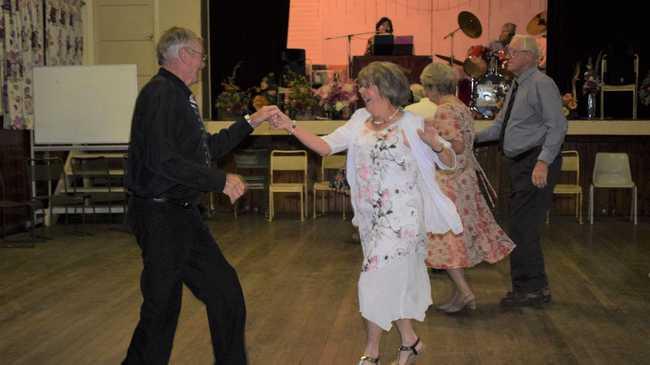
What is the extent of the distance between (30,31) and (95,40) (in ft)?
6.43

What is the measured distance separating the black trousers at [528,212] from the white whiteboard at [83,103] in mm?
5460

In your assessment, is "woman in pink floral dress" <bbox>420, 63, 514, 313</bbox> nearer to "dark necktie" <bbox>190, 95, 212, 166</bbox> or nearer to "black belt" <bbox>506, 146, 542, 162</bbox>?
"black belt" <bbox>506, 146, 542, 162</bbox>

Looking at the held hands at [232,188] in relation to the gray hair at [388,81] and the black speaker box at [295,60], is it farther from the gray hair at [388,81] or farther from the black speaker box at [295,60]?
the black speaker box at [295,60]

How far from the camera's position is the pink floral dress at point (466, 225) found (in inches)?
199

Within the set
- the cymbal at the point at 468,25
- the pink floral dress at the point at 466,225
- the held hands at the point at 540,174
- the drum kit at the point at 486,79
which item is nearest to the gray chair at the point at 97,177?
the drum kit at the point at 486,79

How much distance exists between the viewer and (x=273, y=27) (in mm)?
13305

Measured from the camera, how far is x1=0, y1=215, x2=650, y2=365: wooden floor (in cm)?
432

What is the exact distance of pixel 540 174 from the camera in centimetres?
488

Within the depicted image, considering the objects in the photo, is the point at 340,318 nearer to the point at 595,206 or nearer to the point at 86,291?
the point at 86,291

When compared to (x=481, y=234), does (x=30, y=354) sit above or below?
below

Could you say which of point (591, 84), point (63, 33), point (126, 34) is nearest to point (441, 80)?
point (591, 84)

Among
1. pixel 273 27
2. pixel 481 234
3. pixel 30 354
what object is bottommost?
pixel 30 354

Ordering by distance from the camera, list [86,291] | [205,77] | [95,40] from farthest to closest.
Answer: [205,77] → [95,40] → [86,291]

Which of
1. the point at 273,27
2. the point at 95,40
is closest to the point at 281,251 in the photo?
the point at 95,40
